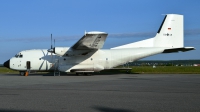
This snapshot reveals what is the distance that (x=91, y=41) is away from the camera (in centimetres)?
2588

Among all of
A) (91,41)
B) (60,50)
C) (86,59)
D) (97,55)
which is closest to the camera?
(91,41)

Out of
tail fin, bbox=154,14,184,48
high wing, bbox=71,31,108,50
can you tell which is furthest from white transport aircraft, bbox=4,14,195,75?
high wing, bbox=71,31,108,50

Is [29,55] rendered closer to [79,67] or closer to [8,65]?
[8,65]

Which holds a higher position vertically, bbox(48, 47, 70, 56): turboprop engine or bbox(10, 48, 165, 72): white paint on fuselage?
bbox(48, 47, 70, 56): turboprop engine

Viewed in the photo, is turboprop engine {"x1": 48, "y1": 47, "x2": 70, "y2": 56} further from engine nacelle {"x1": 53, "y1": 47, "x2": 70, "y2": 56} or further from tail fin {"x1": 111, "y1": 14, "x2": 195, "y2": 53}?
tail fin {"x1": 111, "y1": 14, "x2": 195, "y2": 53}

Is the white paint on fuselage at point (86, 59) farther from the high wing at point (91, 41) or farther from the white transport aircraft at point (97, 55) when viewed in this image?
the high wing at point (91, 41)

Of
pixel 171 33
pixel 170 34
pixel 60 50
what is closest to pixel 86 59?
pixel 60 50

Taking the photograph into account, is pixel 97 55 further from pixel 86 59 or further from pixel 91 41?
pixel 91 41

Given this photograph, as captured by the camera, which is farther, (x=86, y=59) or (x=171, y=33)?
(x=171, y=33)

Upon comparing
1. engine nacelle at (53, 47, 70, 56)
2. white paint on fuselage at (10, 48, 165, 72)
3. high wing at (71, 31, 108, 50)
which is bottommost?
white paint on fuselage at (10, 48, 165, 72)

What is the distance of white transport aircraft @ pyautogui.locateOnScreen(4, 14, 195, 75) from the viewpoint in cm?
2838

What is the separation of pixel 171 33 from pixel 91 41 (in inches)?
370

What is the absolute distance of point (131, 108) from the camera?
7594 mm

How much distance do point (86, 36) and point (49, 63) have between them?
6.63 meters
